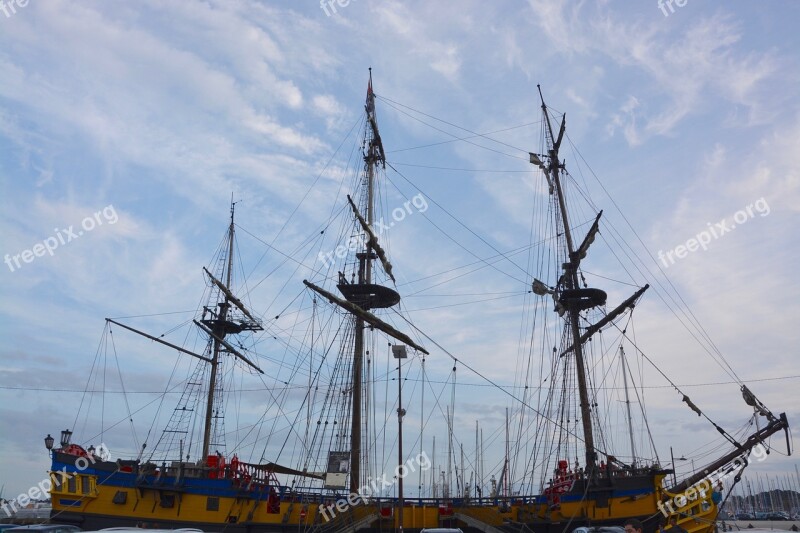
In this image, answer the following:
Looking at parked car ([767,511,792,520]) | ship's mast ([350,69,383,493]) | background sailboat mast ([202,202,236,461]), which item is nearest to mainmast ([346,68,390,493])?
ship's mast ([350,69,383,493])

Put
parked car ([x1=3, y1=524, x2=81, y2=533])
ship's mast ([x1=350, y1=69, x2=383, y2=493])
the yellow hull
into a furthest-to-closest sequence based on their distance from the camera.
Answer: ship's mast ([x1=350, y1=69, x2=383, y2=493])
the yellow hull
parked car ([x1=3, y1=524, x2=81, y2=533])

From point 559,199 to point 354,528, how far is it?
86.4 feet

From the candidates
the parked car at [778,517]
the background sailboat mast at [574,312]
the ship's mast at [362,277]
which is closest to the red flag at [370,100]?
the ship's mast at [362,277]

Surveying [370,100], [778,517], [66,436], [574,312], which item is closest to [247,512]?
[66,436]

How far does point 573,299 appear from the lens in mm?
38812

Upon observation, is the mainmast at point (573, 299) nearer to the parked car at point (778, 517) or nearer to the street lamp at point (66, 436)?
the street lamp at point (66, 436)

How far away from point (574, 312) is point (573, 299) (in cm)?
86

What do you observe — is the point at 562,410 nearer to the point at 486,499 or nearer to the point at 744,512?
the point at 486,499

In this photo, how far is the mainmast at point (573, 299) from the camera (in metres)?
34.0

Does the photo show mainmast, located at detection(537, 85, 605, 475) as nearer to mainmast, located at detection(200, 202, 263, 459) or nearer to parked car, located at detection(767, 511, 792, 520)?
mainmast, located at detection(200, 202, 263, 459)

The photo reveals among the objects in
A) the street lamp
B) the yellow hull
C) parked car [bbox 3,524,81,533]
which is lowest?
the yellow hull

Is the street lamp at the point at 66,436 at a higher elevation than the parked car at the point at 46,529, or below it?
higher

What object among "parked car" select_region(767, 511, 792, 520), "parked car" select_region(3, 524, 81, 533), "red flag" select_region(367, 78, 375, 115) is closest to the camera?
"parked car" select_region(3, 524, 81, 533)

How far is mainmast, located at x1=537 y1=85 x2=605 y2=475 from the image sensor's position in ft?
112
